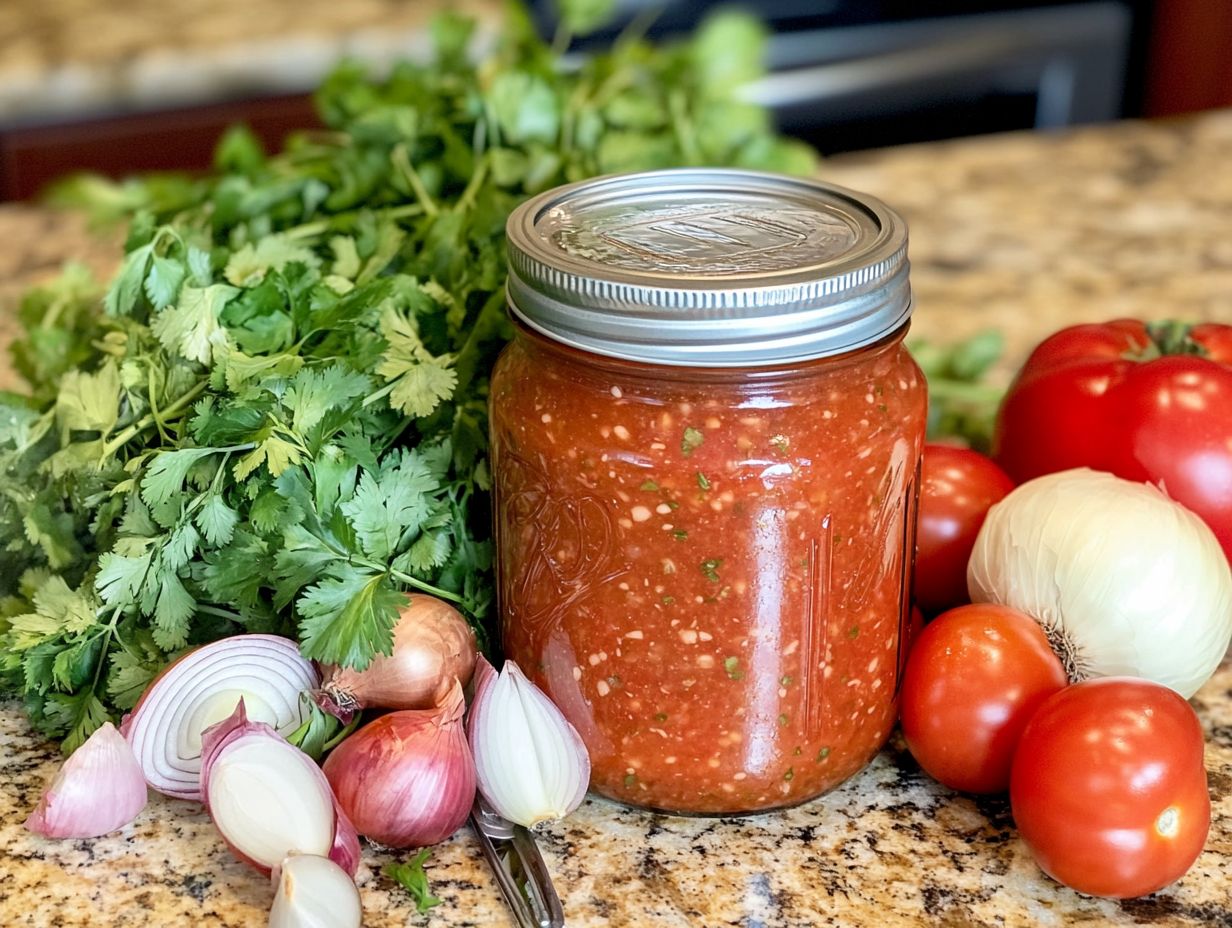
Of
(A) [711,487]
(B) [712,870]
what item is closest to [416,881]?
(B) [712,870]

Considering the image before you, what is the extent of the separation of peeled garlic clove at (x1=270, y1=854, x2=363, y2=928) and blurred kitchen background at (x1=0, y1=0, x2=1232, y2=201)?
166cm

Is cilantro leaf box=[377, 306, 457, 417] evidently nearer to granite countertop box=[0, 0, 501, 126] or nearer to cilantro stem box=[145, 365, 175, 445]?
cilantro stem box=[145, 365, 175, 445]

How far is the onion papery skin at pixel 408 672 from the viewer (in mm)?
877

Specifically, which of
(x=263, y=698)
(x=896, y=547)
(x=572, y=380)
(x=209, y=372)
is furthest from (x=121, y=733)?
(x=896, y=547)

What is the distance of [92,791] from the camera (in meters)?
0.84

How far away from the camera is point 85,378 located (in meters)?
0.98

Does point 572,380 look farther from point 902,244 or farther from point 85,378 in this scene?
point 85,378

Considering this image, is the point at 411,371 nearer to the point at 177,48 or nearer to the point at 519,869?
the point at 519,869

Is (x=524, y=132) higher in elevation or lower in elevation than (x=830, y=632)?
higher

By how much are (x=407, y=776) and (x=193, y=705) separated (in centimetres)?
15

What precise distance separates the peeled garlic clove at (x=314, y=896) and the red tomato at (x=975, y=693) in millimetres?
368

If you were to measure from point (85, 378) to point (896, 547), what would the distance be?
1.89 feet

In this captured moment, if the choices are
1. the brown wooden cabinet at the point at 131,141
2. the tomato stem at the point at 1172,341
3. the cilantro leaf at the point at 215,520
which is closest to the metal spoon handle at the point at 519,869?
the cilantro leaf at the point at 215,520

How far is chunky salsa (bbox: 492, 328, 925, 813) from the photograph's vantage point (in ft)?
2.59
